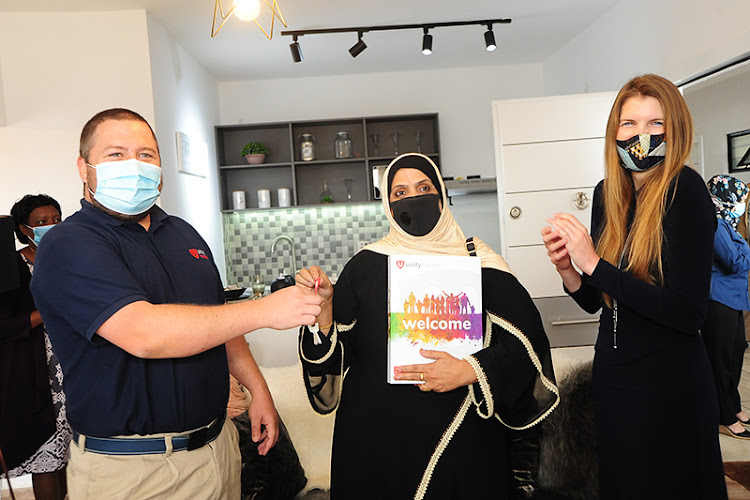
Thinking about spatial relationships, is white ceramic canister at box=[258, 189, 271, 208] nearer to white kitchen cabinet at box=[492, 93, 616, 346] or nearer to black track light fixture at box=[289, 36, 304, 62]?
black track light fixture at box=[289, 36, 304, 62]

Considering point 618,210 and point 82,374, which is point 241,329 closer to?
point 82,374

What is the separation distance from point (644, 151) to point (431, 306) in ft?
2.38

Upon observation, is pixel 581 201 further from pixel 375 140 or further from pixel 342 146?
pixel 342 146

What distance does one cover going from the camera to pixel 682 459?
152 centimetres

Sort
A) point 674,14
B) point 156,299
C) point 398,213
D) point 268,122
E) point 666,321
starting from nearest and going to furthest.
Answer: point 156,299
point 666,321
point 398,213
point 674,14
point 268,122

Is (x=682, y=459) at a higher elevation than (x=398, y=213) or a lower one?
lower

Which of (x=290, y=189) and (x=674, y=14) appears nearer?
(x=674, y=14)

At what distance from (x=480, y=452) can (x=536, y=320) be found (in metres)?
0.38

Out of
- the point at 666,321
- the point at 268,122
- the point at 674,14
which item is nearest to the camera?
the point at 666,321

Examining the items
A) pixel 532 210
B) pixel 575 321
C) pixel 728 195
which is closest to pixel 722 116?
pixel 728 195

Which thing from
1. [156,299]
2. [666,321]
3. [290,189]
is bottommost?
[666,321]

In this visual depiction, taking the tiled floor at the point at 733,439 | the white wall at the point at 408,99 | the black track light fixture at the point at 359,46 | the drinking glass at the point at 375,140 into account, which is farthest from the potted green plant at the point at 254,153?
the tiled floor at the point at 733,439

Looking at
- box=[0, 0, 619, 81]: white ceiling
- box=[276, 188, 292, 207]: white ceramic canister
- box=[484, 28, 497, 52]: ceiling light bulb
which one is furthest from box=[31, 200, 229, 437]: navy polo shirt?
box=[276, 188, 292, 207]: white ceramic canister

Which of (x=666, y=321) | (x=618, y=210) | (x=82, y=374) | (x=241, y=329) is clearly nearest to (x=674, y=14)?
(x=618, y=210)
